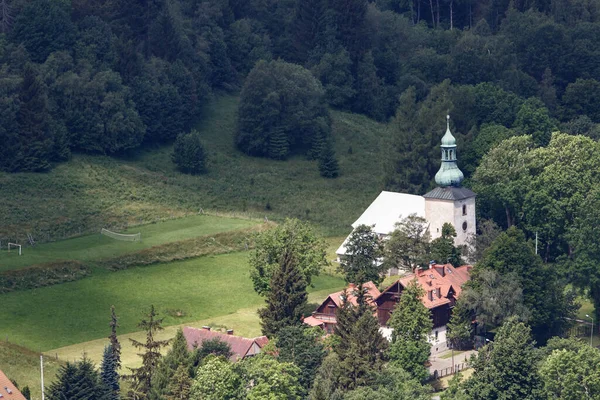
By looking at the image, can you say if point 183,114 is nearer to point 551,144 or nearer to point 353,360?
point 551,144

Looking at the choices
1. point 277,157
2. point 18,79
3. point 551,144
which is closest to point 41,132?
point 18,79

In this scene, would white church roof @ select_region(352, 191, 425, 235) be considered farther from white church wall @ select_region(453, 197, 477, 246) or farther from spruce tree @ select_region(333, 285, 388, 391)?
Result: spruce tree @ select_region(333, 285, 388, 391)

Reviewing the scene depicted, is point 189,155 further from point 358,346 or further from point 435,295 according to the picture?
point 358,346

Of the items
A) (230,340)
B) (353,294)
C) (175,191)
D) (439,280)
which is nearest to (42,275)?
(230,340)

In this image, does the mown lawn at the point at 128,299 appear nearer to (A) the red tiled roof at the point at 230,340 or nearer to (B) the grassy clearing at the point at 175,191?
(A) the red tiled roof at the point at 230,340

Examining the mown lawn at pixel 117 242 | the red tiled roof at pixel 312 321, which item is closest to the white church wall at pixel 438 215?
the mown lawn at pixel 117 242

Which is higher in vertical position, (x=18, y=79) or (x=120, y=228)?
(x=18, y=79)
